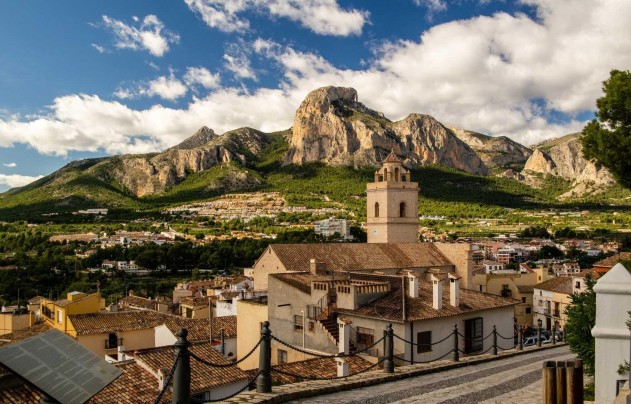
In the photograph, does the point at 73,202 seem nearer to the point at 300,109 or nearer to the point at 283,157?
the point at 283,157

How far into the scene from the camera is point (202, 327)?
2616cm

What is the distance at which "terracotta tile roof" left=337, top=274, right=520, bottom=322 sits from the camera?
15375 millimetres

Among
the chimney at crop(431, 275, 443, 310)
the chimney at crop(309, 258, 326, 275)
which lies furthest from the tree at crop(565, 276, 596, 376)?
the chimney at crop(309, 258, 326, 275)

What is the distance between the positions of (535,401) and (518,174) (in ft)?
633

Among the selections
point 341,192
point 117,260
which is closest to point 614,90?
point 117,260

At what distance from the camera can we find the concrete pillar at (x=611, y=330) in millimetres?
4652

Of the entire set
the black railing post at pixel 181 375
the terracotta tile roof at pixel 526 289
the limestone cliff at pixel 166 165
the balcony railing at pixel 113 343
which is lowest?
the balcony railing at pixel 113 343

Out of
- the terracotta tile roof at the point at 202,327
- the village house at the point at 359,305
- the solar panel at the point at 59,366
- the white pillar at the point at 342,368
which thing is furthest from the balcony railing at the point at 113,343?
the solar panel at the point at 59,366

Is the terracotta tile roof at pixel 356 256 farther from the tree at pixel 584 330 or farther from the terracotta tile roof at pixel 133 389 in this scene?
the tree at pixel 584 330

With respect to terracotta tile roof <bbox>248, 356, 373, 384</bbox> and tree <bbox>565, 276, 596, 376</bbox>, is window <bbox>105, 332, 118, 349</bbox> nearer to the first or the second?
terracotta tile roof <bbox>248, 356, 373, 384</bbox>

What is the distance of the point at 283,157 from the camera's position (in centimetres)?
15488

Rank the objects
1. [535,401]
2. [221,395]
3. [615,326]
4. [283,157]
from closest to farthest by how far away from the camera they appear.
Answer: [615,326], [535,401], [221,395], [283,157]

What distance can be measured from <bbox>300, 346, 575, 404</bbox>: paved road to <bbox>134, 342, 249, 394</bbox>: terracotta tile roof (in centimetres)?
694

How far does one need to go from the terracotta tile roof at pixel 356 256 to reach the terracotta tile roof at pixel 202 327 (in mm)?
4580
